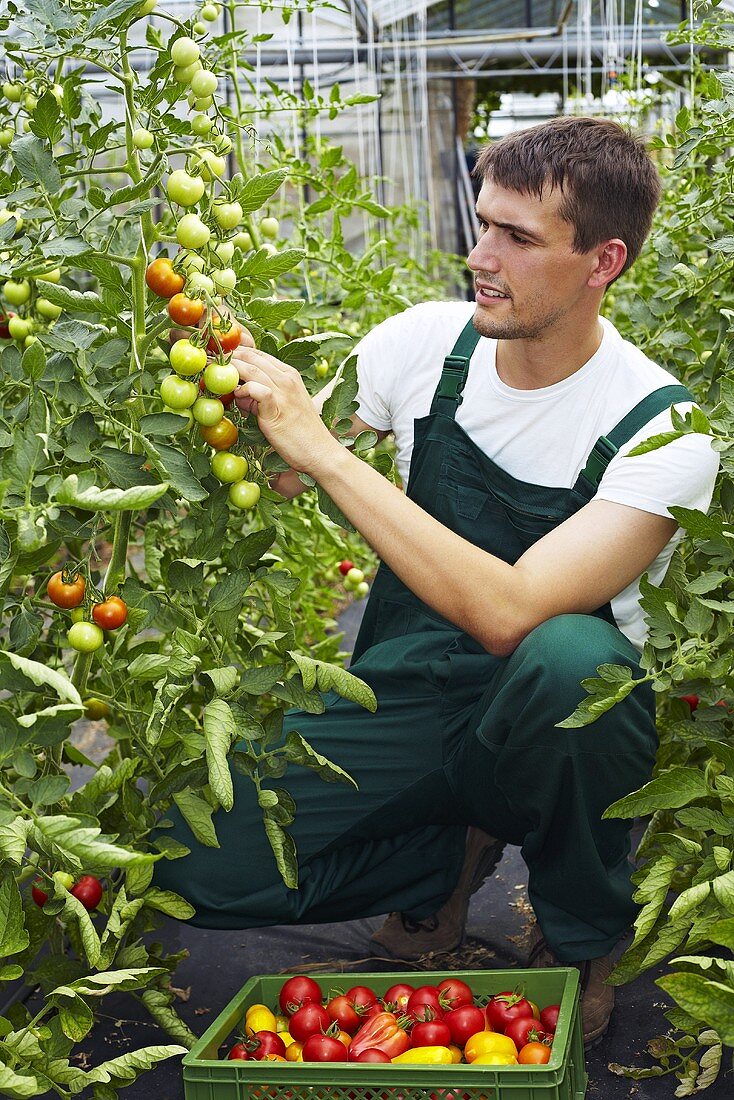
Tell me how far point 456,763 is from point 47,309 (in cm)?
82

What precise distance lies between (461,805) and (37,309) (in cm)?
90

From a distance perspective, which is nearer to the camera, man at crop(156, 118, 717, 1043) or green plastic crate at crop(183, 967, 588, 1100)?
green plastic crate at crop(183, 967, 588, 1100)

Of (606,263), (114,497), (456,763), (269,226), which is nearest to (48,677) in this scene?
(114,497)

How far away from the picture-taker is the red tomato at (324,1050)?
128 cm

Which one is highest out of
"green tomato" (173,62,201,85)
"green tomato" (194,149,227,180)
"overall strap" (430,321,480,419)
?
"green tomato" (173,62,201,85)

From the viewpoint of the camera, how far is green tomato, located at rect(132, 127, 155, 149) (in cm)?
131

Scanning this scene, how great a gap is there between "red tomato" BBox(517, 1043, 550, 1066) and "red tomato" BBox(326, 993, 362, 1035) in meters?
0.21

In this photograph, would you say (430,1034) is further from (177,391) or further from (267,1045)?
(177,391)

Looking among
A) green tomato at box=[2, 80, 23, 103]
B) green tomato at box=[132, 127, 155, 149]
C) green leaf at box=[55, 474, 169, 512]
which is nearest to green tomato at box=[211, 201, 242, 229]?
green tomato at box=[132, 127, 155, 149]

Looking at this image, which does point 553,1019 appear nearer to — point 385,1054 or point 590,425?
point 385,1054

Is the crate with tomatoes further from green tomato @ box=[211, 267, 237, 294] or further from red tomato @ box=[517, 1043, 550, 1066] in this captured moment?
green tomato @ box=[211, 267, 237, 294]

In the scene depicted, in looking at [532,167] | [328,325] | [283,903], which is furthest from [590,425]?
[328,325]

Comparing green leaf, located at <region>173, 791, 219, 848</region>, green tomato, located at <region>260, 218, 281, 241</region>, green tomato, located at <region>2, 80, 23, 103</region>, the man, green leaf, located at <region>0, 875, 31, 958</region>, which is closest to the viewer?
green leaf, located at <region>0, 875, 31, 958</region>

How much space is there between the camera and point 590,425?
65.2 inches
